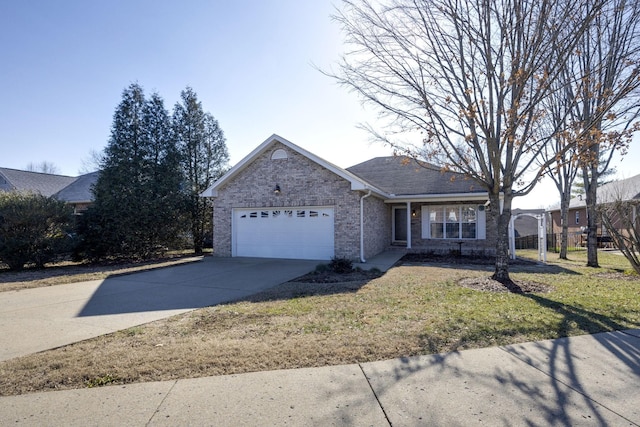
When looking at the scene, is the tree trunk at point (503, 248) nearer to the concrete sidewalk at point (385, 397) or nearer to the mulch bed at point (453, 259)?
the mulch bed at point (453, 259)

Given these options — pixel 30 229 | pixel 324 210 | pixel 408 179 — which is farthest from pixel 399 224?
pixel 30 229

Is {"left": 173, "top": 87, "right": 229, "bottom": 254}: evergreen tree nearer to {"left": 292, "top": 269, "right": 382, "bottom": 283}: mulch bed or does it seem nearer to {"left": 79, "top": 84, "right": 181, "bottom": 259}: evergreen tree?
{"left": 79, "top": 84, "right": 181, "bottom": 259}: evergreen tree

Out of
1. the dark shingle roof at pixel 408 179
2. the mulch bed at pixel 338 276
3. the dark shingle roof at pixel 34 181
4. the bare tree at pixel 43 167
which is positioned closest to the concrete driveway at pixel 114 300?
the mulch bed at pixel 338 276

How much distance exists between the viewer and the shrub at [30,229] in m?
12.1

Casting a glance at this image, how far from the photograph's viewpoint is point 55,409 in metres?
3.00

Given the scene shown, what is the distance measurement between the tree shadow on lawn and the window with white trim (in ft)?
39.4

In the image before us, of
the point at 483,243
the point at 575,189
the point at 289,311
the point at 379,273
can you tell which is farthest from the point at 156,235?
the point at 575,189

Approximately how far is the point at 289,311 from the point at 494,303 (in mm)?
3740

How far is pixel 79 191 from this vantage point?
84.2ft

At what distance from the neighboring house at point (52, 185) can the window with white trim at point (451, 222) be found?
2160cm

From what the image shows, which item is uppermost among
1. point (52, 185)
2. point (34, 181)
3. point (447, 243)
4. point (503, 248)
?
point (34, 181)

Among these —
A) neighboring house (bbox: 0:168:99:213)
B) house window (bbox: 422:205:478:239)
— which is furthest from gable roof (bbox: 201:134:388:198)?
neighboring house (bbox: 0:168:99:213)

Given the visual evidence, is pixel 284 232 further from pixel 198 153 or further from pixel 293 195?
pixel 198 153

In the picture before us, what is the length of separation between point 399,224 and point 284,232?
6969 mm
